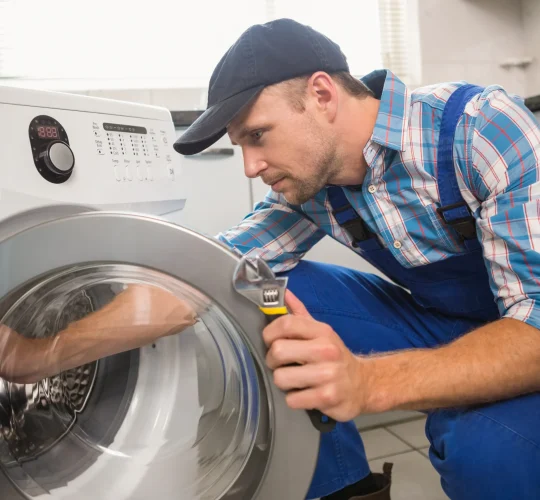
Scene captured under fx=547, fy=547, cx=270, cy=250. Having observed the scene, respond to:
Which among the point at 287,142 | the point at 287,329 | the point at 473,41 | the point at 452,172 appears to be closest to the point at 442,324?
the point at 452,172

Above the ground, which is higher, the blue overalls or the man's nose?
the man's nose

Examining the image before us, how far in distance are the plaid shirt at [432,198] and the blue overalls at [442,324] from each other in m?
0.03

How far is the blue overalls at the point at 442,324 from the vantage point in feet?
2.26

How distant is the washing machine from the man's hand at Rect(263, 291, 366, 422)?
2 cm

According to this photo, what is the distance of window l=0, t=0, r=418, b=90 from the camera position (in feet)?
5.42

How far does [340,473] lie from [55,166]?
0.66m

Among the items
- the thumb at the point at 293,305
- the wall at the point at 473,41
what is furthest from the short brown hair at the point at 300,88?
the wall at the point at 473,41

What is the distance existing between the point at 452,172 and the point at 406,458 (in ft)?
2.56

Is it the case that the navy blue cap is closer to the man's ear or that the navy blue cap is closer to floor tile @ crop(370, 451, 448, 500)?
the man's ear

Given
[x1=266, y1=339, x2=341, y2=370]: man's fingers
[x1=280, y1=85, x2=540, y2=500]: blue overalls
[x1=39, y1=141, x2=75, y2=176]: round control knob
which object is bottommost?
[x1=280, y1=85, x2=540, y2=500]: blue overalls

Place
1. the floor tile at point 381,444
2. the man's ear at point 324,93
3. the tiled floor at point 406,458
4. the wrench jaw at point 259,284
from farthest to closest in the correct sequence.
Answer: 1. the floor tile at point 381,444
2. the tiled floor at point 406,458
3. the man's ear at point 324,93
4. the wrench jaw at point 259,284

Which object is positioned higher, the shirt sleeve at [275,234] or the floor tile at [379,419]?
the shirt sleeve at [275,234]

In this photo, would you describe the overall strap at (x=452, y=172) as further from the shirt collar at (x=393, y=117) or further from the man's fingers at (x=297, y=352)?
the man's fingers at (x=297, y=352)

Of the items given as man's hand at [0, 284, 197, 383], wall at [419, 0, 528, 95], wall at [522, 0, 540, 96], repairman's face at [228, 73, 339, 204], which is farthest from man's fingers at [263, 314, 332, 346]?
wall at [522, 0, 540, 96]
